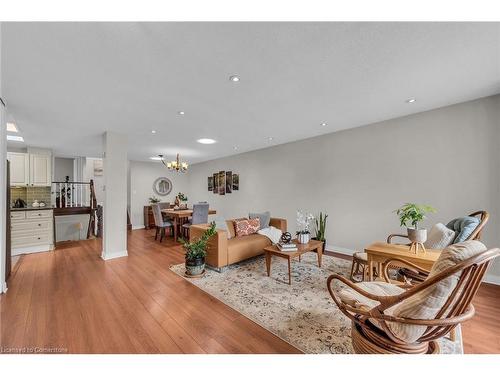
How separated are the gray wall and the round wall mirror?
449 centimetres

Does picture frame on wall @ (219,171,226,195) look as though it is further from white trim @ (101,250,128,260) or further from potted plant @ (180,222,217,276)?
potted plant @ (180,222,217,276)

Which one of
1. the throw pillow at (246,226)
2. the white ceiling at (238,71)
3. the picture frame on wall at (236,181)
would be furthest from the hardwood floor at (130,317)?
the picture frame on wall at (236,181)

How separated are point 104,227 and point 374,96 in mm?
4913

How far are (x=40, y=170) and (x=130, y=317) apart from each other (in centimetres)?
513

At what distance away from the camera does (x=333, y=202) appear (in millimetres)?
4539

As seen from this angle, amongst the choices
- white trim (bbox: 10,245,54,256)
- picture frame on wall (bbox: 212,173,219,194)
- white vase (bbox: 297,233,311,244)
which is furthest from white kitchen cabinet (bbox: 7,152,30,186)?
white vase (bbox: 297,233,311,244)

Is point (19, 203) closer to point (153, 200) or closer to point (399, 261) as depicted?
point (153, 200)

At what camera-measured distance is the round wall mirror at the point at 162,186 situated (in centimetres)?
831

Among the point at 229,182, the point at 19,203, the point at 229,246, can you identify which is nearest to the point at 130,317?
the point at 229,246

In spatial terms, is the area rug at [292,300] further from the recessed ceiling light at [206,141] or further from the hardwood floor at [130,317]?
the recessed ceiling light at [206,141]
